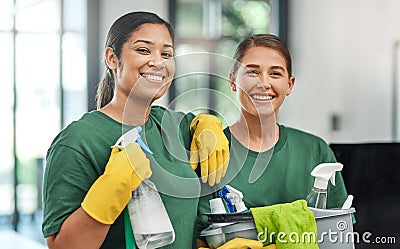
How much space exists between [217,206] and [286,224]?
0.33 ft

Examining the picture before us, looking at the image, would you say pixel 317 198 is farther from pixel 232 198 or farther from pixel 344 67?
pixel 344 67

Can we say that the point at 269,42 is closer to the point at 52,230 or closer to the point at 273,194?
the point at 273,194

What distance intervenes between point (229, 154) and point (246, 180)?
0.05 m

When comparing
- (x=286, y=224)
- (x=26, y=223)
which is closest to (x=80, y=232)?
(x=286, y=224)

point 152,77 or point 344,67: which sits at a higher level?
point 344,67

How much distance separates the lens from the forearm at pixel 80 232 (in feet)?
2.69

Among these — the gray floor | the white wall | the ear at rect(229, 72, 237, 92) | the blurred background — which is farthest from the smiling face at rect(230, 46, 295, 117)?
the gray floor

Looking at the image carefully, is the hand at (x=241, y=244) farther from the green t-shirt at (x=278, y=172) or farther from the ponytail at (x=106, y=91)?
the ponytail at (x=106, y=91)

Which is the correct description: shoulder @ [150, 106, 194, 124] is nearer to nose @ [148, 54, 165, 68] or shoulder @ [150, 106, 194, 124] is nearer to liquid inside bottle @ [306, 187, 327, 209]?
nose @ [148, 54, 165, 68]

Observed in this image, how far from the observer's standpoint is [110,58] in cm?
91

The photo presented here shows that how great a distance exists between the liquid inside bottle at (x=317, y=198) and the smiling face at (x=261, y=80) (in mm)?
137

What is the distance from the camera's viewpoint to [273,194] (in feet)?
3.29

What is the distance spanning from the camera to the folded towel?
925mm

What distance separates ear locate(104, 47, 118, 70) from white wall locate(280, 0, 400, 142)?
2.84m
